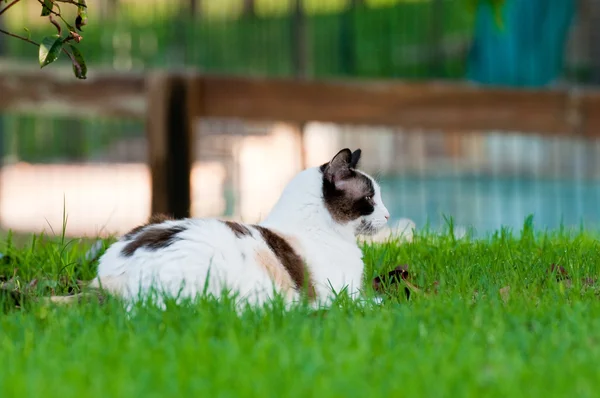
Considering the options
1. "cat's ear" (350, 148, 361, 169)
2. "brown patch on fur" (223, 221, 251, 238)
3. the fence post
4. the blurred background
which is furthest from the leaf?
the blurred background

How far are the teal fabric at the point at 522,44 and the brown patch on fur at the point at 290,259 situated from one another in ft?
15.2

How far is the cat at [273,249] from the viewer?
10.4 feet

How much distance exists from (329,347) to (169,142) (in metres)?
3.75

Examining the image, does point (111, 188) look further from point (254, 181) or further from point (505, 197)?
point (505, 197)

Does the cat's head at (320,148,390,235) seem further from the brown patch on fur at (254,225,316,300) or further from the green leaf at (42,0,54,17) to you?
the green leaf at (42,0,54,17)

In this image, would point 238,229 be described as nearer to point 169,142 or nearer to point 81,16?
point 81,16

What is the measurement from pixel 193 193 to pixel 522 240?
2.33 meters

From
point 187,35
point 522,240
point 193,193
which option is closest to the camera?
point 522,240

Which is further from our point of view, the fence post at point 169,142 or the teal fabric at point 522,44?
the teal fabric at point 522,44

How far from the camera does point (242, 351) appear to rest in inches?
98.9

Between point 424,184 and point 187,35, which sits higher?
point 187,35

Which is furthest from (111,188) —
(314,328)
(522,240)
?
(314,328)

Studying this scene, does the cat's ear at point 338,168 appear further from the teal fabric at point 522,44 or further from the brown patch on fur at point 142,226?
the teal fabric at point 522,44

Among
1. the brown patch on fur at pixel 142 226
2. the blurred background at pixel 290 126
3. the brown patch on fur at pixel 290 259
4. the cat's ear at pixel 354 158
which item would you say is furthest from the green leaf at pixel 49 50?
the blurred background at pixel 290 126
